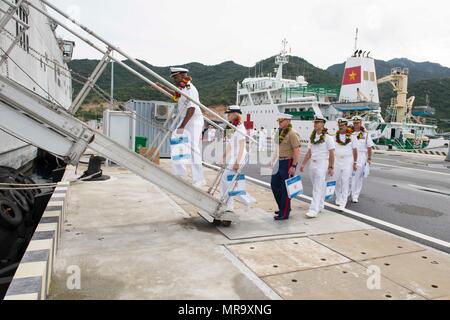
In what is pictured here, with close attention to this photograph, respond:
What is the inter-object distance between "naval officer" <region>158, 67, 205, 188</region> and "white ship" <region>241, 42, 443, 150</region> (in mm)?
23395

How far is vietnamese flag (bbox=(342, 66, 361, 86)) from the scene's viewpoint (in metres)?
31.4

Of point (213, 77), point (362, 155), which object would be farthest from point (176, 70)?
point (213, 77)

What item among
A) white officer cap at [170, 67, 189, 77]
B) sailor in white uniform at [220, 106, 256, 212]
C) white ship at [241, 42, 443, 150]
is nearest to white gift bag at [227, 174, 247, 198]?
sailor in white uniform at [220, 106, 256, 212]

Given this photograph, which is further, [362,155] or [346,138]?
[362,155]

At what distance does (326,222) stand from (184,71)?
3.28 m

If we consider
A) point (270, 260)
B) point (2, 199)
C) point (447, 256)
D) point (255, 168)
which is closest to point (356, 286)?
point (270, 260)

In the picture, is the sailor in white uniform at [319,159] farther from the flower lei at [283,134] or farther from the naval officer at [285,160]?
the flower lei at [283,134]

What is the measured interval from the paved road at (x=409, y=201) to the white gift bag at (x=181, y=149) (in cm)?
371

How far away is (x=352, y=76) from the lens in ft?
105

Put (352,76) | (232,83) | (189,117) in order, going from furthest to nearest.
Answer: (232,83) < (352,76) < (189,117)

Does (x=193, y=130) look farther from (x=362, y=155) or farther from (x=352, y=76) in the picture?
(x=352, y=76)

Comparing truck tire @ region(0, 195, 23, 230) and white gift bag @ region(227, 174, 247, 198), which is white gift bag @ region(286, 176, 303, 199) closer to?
white gift bag @ region(227, 174, 247, 198)

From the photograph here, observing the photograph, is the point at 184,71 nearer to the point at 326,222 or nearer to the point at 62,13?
the point at 62,13

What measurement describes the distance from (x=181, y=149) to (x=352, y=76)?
30.5m
